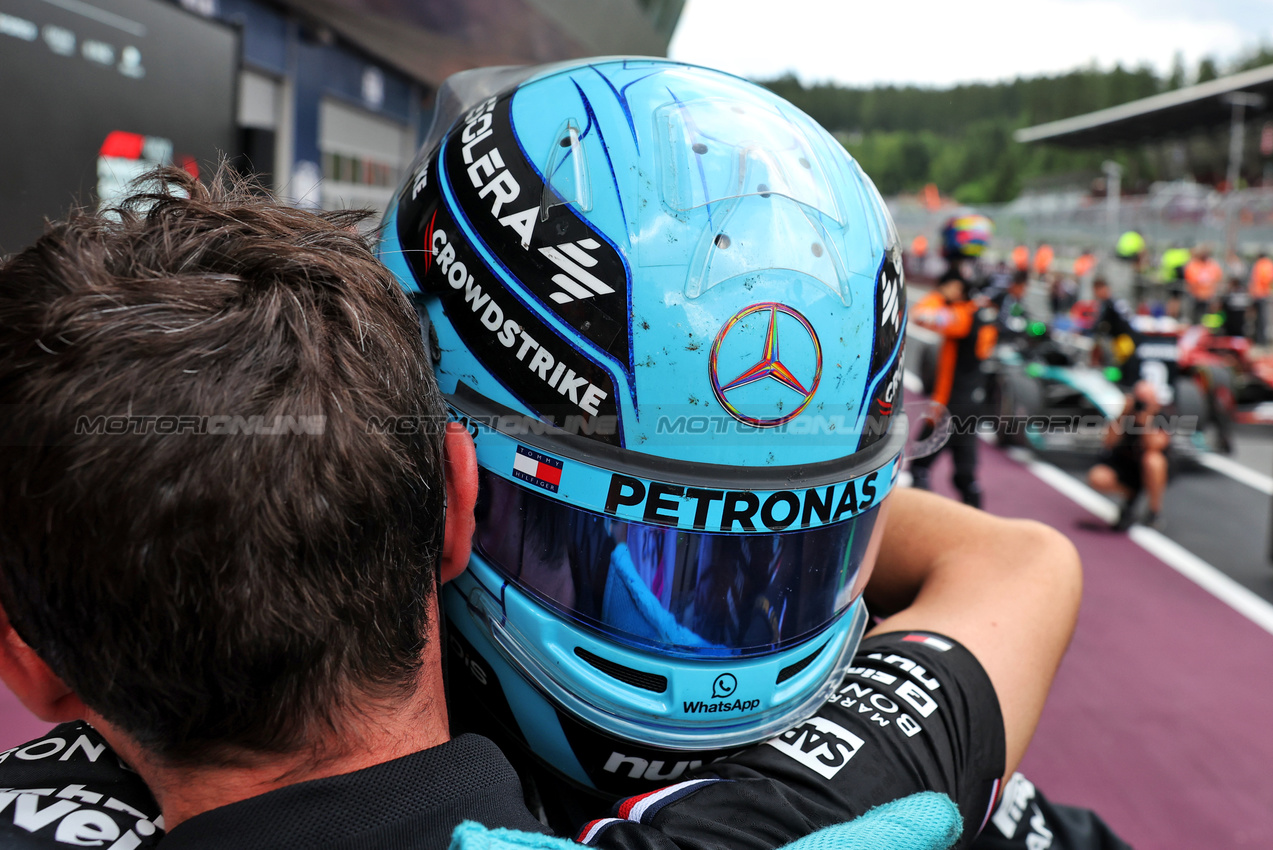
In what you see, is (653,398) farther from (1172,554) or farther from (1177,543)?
(1177,543)

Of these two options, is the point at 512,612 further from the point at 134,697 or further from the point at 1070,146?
the point at 1070,146

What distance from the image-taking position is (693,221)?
3.09ft

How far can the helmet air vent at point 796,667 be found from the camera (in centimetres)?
103

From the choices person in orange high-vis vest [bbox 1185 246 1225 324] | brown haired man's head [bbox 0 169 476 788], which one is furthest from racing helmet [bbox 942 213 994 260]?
person in orange high-vis vest [bbox 1185 246 1225 324]

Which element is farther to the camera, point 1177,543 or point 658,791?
point 1177,543

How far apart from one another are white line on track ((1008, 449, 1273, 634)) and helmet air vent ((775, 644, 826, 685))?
4.37 metres

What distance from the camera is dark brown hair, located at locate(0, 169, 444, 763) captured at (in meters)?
0.60

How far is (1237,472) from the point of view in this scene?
7.16m

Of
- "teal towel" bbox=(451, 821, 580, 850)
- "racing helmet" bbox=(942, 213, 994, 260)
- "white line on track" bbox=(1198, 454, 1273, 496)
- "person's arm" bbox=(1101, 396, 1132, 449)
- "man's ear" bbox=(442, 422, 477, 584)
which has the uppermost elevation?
"racing helmet" bbox=(942, 213, 994, 260)

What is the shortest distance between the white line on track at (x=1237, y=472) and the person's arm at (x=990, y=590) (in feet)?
22.1

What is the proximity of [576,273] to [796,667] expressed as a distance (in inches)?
21.8

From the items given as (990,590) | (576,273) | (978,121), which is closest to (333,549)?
(576,273)

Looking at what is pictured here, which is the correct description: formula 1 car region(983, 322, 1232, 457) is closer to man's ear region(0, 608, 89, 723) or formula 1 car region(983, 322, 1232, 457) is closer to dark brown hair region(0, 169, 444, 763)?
dark brown hair region(0, 169, 444, 763)

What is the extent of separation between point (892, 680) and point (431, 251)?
80 centimetres
